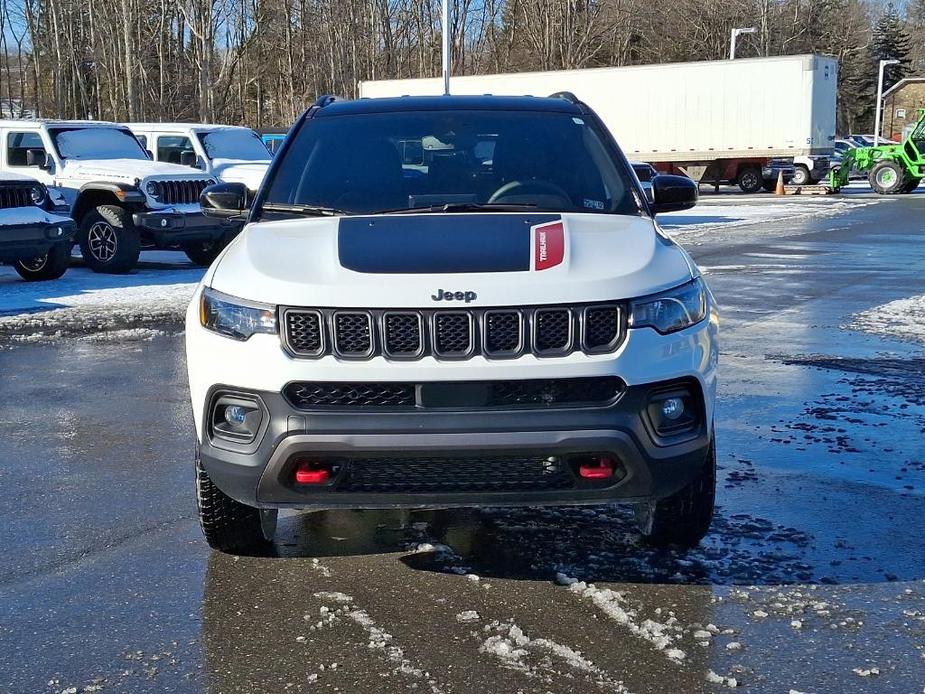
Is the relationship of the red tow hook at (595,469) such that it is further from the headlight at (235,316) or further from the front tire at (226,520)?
the front tire at (226,520)

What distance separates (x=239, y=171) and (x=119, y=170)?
7.14 feet

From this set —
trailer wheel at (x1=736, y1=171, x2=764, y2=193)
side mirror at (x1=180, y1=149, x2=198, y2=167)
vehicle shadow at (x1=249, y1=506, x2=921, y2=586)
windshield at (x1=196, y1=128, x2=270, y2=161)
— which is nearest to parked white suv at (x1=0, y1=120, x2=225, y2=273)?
side mirror at (x1=180, y1=149, x2=198, y2=167)

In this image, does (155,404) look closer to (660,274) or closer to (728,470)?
(728,470)

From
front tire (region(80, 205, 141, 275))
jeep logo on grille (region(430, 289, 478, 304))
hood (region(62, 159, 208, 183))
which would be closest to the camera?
jeep logo on grille (region(430, 289, 478, 304))

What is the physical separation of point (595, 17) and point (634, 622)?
60684 mm

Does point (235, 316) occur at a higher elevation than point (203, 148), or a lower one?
lower

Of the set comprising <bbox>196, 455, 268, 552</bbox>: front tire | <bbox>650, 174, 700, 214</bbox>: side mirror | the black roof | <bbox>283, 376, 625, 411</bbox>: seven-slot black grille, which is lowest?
<bbox>196, 455, 268, 552</bbox>: front tire

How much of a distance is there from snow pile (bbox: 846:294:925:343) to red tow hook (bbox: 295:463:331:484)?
6694mm

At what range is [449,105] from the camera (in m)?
5.49

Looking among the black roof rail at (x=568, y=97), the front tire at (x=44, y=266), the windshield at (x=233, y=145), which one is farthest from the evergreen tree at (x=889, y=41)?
the black roof rail at (x=568, y=97)

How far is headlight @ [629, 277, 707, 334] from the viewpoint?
378 centimetres

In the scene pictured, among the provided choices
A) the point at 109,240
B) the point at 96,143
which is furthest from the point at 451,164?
the point at 96,143

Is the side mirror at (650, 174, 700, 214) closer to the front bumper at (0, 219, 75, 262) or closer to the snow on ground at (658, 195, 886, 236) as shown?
the front bumper at (0, 219, 75, 262)

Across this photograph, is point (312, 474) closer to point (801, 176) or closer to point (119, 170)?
point (119, 170)
